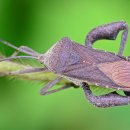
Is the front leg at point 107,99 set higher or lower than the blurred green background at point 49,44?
lower

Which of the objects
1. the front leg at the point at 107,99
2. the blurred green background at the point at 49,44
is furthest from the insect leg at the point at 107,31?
the front leg at the point at 107,99

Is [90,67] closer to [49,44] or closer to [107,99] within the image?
[107,99]

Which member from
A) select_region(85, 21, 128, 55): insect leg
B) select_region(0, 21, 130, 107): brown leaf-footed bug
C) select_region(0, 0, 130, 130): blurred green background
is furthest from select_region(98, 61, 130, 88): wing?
select_region(0, 0, 130, 130): blurred green background

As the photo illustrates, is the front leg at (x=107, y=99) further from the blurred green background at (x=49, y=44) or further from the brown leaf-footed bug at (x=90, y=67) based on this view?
the blurred green background at (x=49, y=44)

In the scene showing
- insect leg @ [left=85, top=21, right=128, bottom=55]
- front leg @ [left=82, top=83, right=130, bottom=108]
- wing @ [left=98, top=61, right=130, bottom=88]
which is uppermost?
insect leg @ [left=85, top=21, right=128, bottom=55]

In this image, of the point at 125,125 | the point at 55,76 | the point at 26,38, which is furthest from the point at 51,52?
the point at 125,125

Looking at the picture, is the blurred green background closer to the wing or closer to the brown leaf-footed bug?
the brown leaf-footed bug
